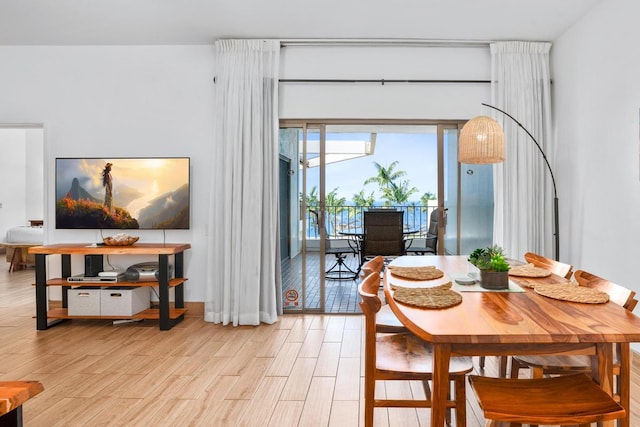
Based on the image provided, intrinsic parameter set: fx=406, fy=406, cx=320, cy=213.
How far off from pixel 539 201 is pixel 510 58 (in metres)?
1.43

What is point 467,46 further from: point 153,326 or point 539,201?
point 153,326

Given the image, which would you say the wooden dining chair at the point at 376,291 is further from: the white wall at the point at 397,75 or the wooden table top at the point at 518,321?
the white wall at the point at 397,75

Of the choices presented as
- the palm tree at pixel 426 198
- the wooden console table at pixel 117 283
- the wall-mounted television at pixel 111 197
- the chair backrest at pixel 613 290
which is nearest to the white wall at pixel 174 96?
the wall-mounted television at pixel 111 197

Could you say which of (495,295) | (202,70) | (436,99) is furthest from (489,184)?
(202,70)

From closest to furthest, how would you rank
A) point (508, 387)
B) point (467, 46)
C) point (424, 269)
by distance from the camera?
1. point (508, 387)
2. point (424, 269)
3. point (467, 46)

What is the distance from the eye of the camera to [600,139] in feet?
10.9

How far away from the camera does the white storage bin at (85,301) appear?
12.4 ft

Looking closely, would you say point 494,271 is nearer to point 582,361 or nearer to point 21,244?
point 582,361

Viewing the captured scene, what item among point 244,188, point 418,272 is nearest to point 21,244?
point 244,188

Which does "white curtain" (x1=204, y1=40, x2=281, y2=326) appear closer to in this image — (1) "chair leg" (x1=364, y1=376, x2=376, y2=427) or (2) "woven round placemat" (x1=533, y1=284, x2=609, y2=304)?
(1) "chair leg" (x1=364, y1=376, x2=376, y2=427)

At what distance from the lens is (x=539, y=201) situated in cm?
398

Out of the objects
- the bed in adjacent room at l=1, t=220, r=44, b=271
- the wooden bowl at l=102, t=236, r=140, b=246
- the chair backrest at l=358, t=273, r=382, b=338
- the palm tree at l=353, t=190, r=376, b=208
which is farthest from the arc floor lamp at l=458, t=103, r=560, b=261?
the bed in adjacent room at l=1, t=220, r=44, b=271

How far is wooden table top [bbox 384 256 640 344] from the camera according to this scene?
1.31 meters

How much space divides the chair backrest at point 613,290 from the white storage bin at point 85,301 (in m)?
3.84
